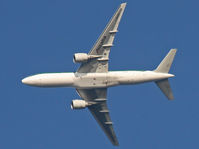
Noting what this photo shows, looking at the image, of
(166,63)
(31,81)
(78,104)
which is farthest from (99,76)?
(166,63)

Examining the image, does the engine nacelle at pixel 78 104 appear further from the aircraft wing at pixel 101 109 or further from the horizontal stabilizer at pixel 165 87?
the horizontal stabilizer at pixel 165 87

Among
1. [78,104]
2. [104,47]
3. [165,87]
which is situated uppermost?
[104,47]

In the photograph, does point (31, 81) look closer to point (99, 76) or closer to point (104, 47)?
point (99, 76)

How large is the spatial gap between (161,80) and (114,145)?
17867mm

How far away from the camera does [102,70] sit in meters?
105

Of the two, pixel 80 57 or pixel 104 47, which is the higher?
pixel 104 47

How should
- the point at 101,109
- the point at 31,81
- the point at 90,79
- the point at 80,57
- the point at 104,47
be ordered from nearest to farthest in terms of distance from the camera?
the point at 80,57
the point at 31,81
the point at 104,47
the point at 90,79
the point at 101,109

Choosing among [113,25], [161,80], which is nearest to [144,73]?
[161,80]

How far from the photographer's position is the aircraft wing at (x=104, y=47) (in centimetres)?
10231

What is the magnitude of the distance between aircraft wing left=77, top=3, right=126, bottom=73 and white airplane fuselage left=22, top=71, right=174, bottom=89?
3.64 ft

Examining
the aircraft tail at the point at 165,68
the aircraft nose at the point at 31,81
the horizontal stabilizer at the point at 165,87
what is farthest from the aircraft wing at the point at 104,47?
the horizontal stabilizer at the point at 165,87

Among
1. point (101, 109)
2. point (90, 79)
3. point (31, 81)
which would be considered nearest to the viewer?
point (31, 81)

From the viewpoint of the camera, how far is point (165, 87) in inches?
4237

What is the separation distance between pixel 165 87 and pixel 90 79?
572 inches
